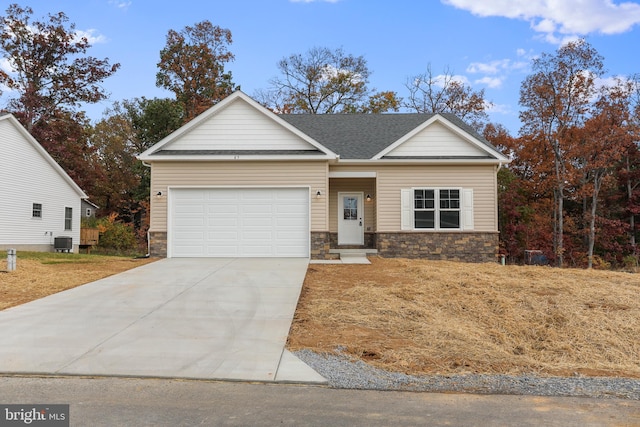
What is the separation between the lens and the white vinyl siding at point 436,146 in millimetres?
15227

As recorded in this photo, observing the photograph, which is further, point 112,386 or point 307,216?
point 307,216

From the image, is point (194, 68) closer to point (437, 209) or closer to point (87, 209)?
point (87, 209)

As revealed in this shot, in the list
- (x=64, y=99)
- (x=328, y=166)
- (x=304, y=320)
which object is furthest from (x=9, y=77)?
(x=304, y=320)

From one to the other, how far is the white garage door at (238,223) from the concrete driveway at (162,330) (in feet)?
12.1

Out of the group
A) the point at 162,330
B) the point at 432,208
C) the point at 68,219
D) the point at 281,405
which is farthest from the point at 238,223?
A: the point at 68,219

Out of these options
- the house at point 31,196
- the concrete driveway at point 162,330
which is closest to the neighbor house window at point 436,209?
the concrete driveway at point 162,330

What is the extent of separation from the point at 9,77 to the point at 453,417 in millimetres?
33234

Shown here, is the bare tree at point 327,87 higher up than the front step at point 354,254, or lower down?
higher up

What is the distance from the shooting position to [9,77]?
2830cm

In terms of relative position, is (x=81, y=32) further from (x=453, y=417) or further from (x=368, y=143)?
(x=453, y=417)

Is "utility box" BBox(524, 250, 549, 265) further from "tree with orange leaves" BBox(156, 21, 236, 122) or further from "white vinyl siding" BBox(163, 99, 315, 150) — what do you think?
"tree with orange leaves" BBox(156, 21, 236, 122)

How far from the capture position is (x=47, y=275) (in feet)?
34.0

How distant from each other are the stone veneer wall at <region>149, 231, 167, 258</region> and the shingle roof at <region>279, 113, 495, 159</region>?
6.25 metres

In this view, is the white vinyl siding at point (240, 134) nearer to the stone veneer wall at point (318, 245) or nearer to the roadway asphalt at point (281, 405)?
the stone veneer wall at point (318, 245)
